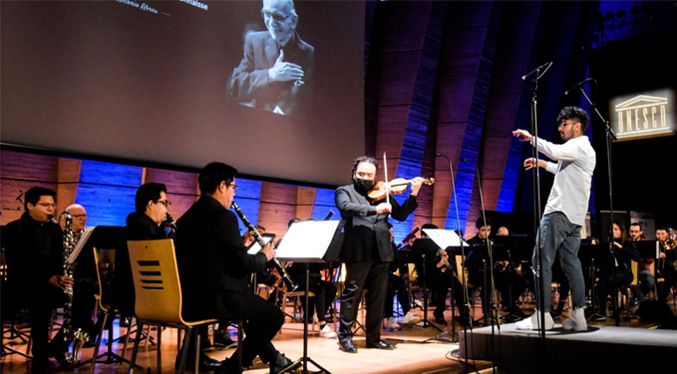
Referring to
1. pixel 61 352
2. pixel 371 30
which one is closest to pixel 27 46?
pixel 61 352

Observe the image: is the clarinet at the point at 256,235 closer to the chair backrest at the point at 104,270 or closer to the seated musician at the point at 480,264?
the chair backrest at the point at 104,270

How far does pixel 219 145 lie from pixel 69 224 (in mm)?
2263

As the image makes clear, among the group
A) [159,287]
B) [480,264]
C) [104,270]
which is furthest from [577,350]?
[104,270]

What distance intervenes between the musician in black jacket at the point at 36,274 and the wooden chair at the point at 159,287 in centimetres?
128

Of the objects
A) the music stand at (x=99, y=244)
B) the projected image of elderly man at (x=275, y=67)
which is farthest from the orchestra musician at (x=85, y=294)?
the projected image of elderly man at (x=275, y=67)

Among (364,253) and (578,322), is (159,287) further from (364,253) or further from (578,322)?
(578,322)

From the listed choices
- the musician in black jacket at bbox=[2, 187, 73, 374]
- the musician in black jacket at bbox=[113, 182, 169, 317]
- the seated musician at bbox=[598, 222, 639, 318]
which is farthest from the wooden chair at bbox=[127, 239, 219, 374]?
the seated musician at bbox=[598, 222, 639, 318]

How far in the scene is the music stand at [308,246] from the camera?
3.48 metres

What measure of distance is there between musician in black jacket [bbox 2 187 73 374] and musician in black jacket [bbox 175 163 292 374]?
1671mm

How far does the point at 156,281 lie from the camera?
3.18 meters

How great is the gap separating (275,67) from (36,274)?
4.12 meters

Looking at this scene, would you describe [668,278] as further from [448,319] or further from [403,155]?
[403,155]

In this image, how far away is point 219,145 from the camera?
22.2 ft

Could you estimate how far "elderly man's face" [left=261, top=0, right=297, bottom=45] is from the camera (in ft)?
24.2
